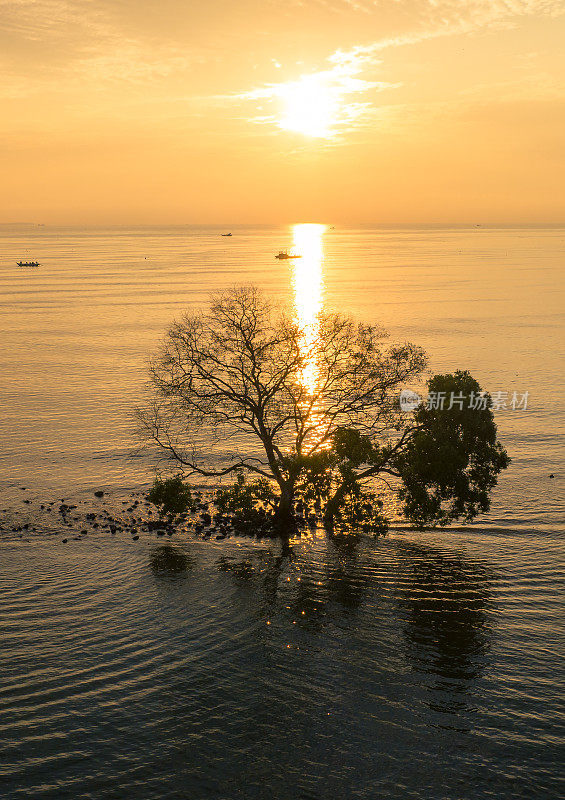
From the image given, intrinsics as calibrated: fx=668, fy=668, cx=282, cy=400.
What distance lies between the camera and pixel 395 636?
123 ft

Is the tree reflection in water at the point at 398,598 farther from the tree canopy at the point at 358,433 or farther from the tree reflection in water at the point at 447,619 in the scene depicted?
the tree canopy at the point at 358,433

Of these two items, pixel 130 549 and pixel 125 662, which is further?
pixel 130 549

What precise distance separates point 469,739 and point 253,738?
9.39m

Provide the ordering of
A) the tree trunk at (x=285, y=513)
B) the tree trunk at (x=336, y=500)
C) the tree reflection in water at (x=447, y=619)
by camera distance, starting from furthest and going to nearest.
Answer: the tree trunk at (x=285, y=513), the tree trunk at (x=336, y=500), the tree reflection in water at (x=447, y=619)

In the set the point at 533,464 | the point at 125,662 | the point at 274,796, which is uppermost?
the point at 533,464

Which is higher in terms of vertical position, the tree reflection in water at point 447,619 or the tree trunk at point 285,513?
the tree trunk at point 285,513

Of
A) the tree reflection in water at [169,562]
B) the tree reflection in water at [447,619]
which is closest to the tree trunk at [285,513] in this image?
the tree reflection in water at [169,562]

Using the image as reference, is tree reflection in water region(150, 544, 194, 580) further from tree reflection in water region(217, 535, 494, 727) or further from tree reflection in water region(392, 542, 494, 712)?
tree reflection in water region(392, 542, 494, 712)

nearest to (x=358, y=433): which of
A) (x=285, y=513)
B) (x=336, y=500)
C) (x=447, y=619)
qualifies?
(x=336, y=500)

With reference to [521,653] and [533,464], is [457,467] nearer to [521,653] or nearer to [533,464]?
[521,653]

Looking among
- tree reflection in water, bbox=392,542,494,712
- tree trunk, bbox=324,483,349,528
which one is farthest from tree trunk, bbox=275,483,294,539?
tree reflection in water, bbox=392,542,494,712

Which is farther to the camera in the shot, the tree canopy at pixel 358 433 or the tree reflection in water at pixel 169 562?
the tree canopy at pixel 358 433

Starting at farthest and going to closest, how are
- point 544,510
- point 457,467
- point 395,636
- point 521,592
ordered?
point 544,510 < point 457,467 < point 521,592 < point 395,636

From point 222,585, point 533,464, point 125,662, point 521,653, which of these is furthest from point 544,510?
point 125,662
